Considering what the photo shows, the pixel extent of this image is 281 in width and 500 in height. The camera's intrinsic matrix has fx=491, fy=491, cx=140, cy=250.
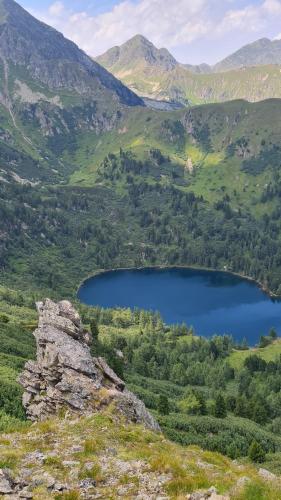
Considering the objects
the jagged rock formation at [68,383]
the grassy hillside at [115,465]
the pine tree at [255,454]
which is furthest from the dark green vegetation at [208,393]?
the grassy hillside at [115,465]

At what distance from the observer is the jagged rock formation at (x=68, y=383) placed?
156 ft

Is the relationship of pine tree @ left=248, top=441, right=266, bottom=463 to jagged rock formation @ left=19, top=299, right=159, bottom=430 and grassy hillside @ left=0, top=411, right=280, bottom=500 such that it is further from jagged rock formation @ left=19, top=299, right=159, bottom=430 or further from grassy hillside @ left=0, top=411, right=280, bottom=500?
grassy hillside @ left=0, top=411, right=280, bottom=500

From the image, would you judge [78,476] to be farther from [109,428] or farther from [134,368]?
[134,368]

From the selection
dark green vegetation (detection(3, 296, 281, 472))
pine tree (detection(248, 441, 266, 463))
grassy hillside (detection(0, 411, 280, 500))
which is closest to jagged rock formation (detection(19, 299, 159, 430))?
dark green vegetation (detection(3, 296, 281, 472))

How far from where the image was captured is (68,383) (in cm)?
4991

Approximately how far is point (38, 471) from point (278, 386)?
472 ft

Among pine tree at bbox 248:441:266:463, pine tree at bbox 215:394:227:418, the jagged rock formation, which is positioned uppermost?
the jagged rock formation

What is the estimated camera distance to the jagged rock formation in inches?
1877

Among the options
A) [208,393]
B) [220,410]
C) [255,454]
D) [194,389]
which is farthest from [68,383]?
[208,393]

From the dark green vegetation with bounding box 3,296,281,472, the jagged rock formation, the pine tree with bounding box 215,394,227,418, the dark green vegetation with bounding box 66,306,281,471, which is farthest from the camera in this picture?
the pine tree with bounding box 215,394,227,418

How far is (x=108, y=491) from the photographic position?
95.4 ft

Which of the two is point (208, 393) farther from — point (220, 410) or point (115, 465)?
point (115, 465)

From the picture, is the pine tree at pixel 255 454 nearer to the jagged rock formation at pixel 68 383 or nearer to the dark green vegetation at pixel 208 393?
the dark green vegetation at pixel 208 393

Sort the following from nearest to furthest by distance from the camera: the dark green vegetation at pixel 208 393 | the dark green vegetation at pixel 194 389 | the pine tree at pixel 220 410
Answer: the dark green vegetation at pixel 194 389, the dark green vegetation at pixel 208 393, the pine tree at pixel 220 410
